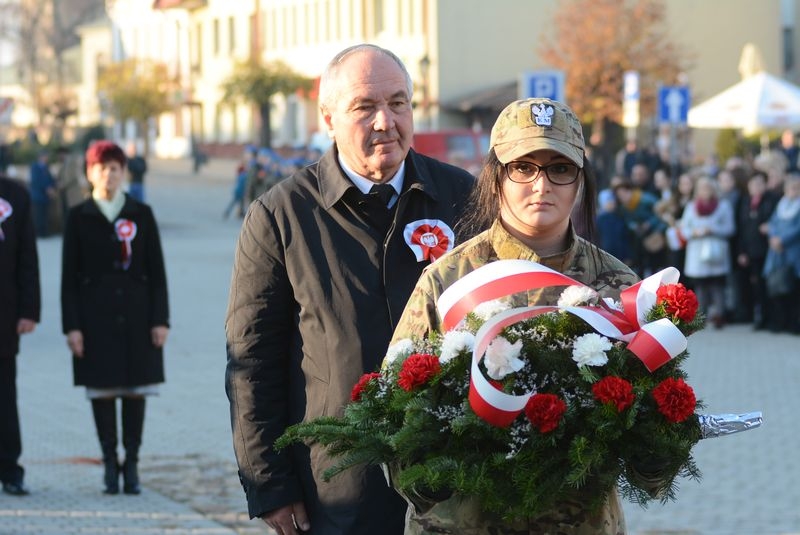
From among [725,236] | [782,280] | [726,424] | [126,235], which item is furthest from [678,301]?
[725,236]

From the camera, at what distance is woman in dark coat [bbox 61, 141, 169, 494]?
8.72 m

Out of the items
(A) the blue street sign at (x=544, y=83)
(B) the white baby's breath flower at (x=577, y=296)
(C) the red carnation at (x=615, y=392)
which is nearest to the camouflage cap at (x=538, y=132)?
(B) the white baby's breath flower at (x=577, y=296)

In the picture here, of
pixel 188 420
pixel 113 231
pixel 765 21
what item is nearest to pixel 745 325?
pixel 188 420

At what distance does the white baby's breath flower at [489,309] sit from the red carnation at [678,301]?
34 centimetres

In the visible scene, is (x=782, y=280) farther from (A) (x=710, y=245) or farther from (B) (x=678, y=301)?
(B) (x=678, y=301)

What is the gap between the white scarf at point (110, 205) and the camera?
8.77 meters

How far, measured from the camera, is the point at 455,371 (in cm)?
335

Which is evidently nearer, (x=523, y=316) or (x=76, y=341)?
(x=523, y=316)

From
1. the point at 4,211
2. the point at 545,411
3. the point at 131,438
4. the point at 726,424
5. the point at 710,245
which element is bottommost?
the point at 710,245

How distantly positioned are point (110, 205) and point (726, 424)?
5.91m

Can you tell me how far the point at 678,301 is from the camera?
335 centimetres

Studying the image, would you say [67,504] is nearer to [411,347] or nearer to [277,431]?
[277,431]

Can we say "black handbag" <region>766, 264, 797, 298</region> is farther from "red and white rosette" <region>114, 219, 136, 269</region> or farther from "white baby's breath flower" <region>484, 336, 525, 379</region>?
"white baby's breath flower" <region>484, 336, 525, 379</region>

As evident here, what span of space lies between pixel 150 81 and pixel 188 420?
58.7m
